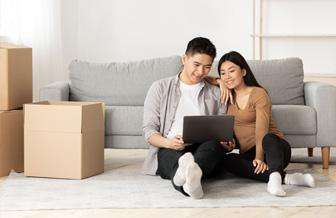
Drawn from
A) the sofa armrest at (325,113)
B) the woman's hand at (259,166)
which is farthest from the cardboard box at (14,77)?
the sofa armrest at (325,113)

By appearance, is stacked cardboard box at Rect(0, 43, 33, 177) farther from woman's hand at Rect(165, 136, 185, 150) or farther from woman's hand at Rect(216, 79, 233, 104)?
woman's hand at Rect(216, 79, 233, 104)

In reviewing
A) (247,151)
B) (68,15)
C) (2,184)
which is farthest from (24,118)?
(68,15)

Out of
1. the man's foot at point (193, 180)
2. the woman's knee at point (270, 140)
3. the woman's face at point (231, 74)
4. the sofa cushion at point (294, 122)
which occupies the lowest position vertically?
the man's foot at point (193, 180)

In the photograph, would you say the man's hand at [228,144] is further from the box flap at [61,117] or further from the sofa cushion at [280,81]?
the sofa cushion at [280,81]

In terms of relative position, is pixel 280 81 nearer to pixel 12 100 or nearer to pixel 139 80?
pixel 139 80

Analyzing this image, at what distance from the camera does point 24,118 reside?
4121mm

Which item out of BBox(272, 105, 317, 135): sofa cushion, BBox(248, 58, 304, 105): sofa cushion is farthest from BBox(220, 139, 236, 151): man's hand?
BBox(248, 58, 304, 105): sofa cushion

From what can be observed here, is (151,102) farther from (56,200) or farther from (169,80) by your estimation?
(56,200)

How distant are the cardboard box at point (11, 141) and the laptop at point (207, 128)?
107 centimetres

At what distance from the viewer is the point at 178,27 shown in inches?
267

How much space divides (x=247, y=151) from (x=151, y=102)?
1.98ft

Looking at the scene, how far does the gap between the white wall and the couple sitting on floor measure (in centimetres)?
266

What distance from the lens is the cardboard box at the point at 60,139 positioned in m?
4.01

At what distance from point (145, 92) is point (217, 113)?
0.86 m
